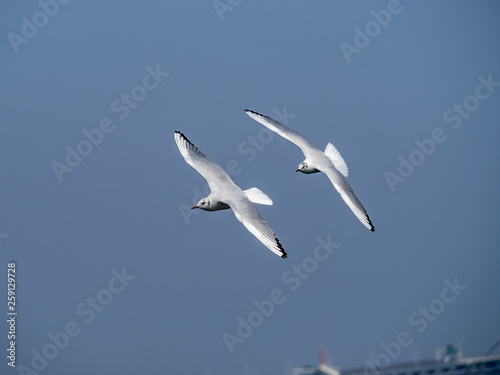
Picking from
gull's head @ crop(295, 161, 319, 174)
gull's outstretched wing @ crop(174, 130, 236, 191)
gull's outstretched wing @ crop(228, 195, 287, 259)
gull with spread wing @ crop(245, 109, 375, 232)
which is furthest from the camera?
gull's head @ crop(295, 161, 319, 174)

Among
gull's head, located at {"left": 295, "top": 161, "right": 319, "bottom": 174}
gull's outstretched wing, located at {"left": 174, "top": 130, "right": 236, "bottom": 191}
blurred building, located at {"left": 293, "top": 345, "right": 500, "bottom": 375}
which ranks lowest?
blurred building, located at {"left": 293, "top": 345, "right": 500, "bottom": 375}

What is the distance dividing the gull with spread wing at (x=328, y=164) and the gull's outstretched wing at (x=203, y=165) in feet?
8.81

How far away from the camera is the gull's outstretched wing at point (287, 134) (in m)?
26.1

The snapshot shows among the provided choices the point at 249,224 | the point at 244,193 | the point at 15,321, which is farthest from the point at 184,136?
the point at 15,321

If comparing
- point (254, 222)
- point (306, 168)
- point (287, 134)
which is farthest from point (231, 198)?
point (287, 134)

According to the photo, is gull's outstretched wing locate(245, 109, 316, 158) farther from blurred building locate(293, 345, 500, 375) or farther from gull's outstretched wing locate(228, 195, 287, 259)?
blurred building locate(293, 345, 500, 375)

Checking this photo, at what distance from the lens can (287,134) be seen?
26672 mm

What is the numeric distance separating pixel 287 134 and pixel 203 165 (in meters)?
3.52

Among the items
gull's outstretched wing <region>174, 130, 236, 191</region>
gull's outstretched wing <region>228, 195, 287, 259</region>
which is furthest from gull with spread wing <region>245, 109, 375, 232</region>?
gull's outstretched wing <region>228, 195, 287, 259</region>

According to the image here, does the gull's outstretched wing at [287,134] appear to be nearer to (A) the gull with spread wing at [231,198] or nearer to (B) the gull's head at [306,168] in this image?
(B) the gull's head at [306,168]

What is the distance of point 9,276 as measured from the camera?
103 ft

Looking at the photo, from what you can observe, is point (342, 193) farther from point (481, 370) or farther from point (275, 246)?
point (481, 370)

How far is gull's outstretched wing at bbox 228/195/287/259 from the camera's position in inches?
773

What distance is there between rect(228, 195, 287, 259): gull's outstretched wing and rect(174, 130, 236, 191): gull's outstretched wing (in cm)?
150
